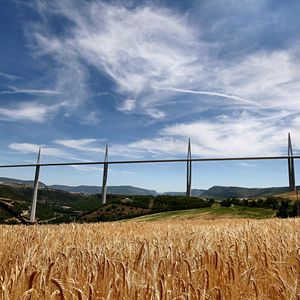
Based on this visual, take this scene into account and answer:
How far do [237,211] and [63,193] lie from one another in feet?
449

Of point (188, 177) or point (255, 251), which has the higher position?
point (188, 177)

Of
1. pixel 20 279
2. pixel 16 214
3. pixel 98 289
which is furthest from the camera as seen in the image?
pixel 16 214

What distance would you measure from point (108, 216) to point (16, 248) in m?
32.5

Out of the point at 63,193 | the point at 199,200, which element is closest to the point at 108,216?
the point at 199,200

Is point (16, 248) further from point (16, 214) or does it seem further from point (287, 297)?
point (16, 214)

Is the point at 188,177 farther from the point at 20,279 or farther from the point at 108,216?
the point at 20,279

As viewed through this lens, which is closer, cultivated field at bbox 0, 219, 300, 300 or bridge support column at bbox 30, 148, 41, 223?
cultivated field at bbox 0, 219, 300, 300

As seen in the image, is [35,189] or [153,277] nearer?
[153,277]

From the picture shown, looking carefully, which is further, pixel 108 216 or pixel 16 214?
pixel 16 214

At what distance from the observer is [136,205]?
130 ft

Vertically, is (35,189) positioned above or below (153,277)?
above

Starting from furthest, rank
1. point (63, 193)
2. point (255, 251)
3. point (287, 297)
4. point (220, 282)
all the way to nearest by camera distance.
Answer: point (63, 193)
point (255, 251)
point (220, 282)
point (287, 297)

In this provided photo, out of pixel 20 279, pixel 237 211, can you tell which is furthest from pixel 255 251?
pixel 237 211

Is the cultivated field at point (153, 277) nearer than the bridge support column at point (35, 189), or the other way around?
the cultivated field at point (153, 277)
